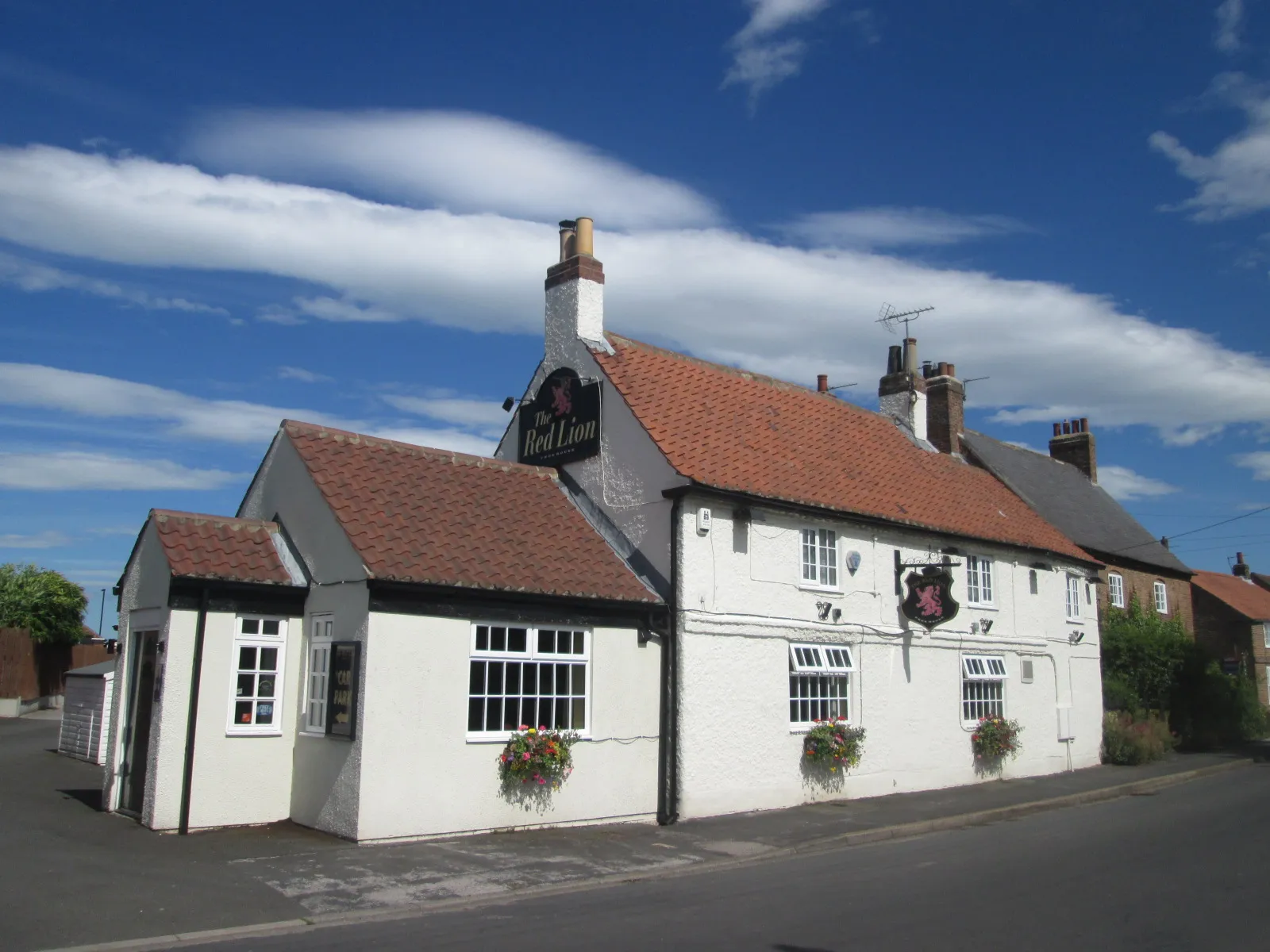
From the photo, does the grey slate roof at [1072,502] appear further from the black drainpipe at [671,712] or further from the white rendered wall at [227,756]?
the white rendered wall at [227,756]

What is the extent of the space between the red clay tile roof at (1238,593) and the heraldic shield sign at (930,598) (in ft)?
98.1

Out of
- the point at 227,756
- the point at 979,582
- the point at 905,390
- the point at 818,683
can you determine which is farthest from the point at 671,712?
the point at 905,390

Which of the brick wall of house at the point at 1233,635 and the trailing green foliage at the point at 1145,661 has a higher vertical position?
the brick wall of house at the point at 1233,635

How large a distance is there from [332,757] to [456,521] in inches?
136

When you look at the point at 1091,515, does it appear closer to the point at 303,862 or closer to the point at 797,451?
the point at 797,451

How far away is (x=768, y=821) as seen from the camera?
Result: 1443 cm

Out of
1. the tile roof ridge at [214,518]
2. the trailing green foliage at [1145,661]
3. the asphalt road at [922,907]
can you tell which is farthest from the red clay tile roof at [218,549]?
the trailing green foliage at [1145,661]

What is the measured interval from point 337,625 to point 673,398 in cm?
714

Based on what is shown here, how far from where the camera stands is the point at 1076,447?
3588 centimetres

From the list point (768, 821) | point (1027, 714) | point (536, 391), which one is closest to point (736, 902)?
point (768, 821)

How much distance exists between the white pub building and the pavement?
619 mm

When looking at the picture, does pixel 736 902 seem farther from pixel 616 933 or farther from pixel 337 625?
pixel 337 625

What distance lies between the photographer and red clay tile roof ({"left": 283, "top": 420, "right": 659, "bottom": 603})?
1299 centimetres

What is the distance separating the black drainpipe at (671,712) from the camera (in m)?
14.4
